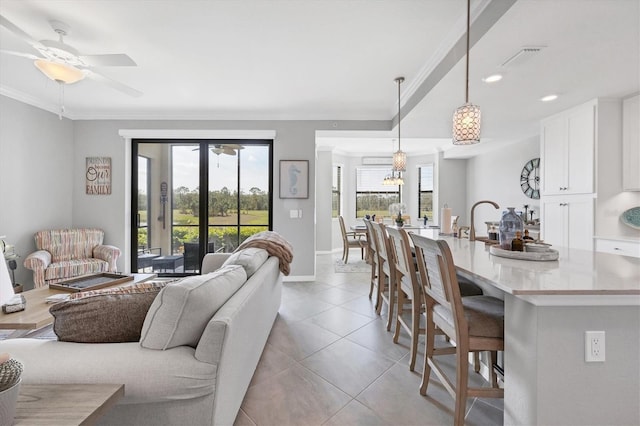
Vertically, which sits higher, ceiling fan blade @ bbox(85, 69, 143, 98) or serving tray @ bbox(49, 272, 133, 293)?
ceiling fan blade @ bbox(85, 69, 143, 98)

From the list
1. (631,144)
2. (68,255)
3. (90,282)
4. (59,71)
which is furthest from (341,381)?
(68,255)

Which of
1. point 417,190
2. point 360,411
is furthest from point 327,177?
point 360,411

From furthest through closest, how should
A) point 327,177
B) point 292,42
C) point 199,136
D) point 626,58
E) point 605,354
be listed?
point 327,177, point 199,136, point 292,42, point 626,58, point 605,354

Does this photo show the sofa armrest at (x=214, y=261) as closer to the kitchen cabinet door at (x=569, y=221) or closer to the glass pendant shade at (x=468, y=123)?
the glass pendant shade at (x=468, y=123)

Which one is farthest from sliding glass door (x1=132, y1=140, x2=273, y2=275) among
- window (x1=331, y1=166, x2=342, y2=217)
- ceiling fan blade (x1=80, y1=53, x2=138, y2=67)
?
window (x1=331, y1=166, x2=342, y2=217)

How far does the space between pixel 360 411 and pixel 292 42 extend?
289 cm

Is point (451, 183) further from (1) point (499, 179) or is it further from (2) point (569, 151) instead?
(2) point (569, 151)

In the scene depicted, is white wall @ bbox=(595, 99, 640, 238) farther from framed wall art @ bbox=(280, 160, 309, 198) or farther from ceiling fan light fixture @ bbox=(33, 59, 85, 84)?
ceiling fan light fixture @ bbox=(33, 59, 85, 84)

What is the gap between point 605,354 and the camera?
1093 mm

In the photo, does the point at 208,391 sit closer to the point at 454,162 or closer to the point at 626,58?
the point at 626,58

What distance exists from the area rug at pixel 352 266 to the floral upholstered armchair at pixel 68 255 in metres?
3.61

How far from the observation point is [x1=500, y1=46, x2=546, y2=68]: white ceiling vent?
6.98 ft

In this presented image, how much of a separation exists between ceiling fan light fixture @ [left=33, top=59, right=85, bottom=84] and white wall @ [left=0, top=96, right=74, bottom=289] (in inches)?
83.3

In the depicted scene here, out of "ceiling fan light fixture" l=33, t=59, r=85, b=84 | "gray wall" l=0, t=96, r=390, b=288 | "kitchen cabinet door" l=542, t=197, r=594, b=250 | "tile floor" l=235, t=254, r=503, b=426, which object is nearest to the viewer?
"tile floor" l=235, t=254, r=503, b=426
